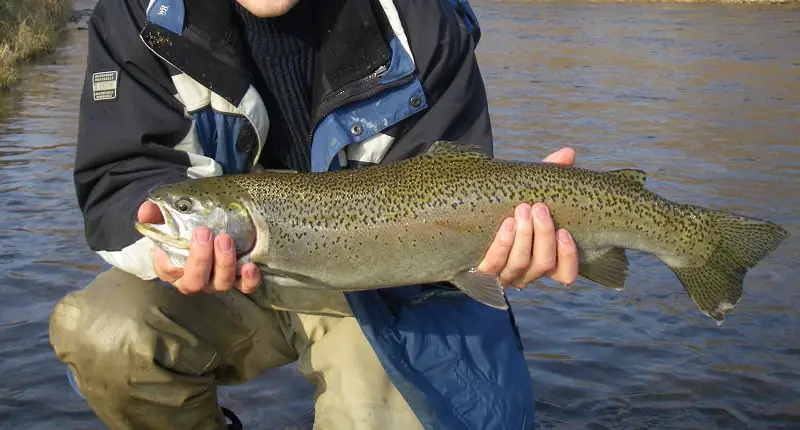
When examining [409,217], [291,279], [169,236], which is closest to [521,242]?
[409,217]

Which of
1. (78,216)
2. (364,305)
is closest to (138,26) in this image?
(364,305)

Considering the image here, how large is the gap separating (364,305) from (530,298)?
251 cm

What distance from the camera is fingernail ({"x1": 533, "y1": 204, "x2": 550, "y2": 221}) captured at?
3242 millimetres

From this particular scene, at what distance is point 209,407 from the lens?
3.81 m

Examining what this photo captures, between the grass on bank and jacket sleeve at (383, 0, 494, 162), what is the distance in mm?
12009

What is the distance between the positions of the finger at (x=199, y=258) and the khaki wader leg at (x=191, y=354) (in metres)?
0.50

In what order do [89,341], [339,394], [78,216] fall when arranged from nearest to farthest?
[89,341] < [339,394] < [78,216]

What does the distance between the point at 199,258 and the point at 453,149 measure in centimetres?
99

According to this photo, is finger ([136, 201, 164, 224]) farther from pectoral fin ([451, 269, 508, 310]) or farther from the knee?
pectoral fin ([451, 269, 508, 310])

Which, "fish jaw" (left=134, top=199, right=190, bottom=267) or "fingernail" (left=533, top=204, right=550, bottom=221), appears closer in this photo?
"fish jaw" (left=134, top=199, right=190, bottom=267)

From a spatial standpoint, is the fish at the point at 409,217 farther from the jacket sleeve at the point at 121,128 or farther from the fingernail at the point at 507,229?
the jacket sleeve at the point at 121,128

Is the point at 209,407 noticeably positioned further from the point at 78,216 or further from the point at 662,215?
the point at 78,216

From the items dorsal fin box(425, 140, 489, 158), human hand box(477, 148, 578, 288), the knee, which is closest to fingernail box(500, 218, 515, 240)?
human hand box(477, 148, 578, 288)

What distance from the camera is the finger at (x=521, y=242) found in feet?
10.7
